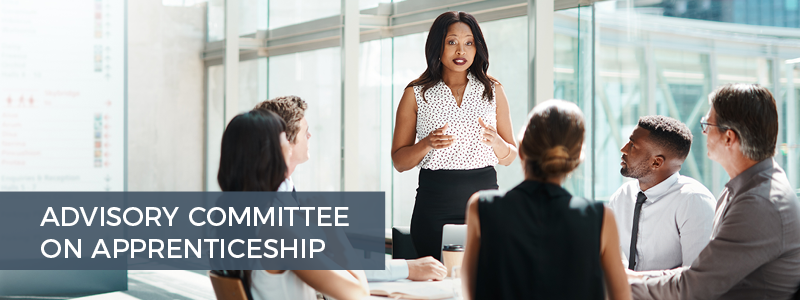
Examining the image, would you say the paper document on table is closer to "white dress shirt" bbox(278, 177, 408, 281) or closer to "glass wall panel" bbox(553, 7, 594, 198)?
"white dress shirt" bbox(278, 177, 408, 281)

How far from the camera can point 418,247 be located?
2.64 meters

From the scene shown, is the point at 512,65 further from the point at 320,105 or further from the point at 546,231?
the point at 546,231

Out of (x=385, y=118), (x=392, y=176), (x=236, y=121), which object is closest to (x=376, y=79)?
(x=385, y=118)

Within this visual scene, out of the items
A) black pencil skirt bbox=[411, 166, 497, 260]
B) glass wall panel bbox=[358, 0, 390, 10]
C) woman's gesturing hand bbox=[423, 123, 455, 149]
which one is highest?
glass wall panel bbox=[358, 0, 390, 10]

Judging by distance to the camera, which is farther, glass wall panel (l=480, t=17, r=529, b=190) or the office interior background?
glass wall panel (l=480, t=17, r=529, b=190)

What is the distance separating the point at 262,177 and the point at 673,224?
4.41 feet

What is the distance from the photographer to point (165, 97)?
6.37 m

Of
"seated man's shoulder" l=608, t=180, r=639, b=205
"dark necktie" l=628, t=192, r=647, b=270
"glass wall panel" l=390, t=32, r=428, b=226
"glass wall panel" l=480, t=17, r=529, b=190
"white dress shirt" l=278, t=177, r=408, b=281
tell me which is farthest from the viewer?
"glass wall panel" l=390, t=32, r=428, b=226

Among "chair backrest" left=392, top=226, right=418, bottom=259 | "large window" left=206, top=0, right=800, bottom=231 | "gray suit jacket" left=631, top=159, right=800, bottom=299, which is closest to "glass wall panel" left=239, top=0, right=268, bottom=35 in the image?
"large window" left=206, top=0, right=800, bottom=231

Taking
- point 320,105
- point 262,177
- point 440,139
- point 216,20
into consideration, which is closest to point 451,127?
point 440,139

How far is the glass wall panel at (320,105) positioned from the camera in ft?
18.7

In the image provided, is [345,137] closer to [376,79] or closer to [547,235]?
[376,79]

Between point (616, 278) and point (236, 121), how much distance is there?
100 cm

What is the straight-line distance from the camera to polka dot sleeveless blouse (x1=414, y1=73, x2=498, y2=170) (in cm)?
270
